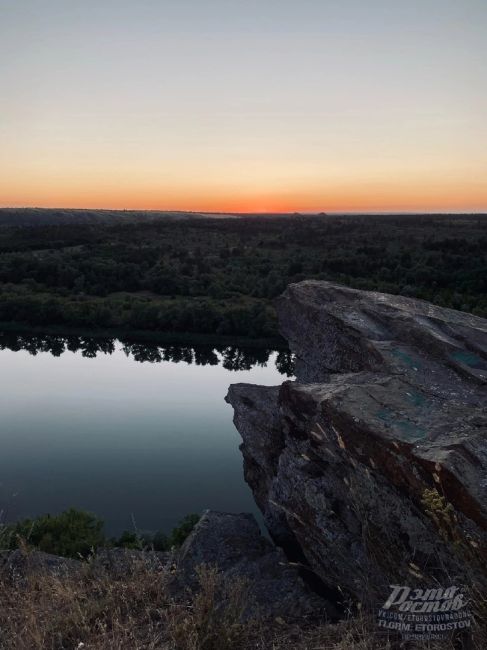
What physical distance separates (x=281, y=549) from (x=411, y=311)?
4.64m

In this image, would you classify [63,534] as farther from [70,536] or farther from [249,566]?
[249,566]

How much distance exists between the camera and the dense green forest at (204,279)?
41594mm

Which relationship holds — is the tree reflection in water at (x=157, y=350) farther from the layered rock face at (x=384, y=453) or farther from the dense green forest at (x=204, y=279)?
the layered rock face at (x=384, y=453)

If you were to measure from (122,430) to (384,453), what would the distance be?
784 inches

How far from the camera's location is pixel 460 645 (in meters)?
4.68

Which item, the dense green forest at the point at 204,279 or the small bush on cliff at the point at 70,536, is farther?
the dense green forest at the point at 204,279

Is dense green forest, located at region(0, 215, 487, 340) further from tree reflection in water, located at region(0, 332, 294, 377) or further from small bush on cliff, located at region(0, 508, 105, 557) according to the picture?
small bush on cliff, located at region(0, 508, 105, 557)

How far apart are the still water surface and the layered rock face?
19.4ft

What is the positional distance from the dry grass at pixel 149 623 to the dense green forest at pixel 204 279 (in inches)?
1246

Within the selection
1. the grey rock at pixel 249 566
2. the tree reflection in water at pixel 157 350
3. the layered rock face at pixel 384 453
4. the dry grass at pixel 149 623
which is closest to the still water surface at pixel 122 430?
the tree reflection in water at pixel 157 350

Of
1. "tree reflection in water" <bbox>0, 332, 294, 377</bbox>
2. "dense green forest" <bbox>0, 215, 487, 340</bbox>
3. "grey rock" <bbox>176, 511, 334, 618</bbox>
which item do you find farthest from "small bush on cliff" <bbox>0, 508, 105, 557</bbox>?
"dense green forest" <bbox>0, 215, 487, 340</bbox>

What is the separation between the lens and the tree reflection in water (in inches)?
1417

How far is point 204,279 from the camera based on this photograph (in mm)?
54188

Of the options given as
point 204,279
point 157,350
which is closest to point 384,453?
point 157,350
